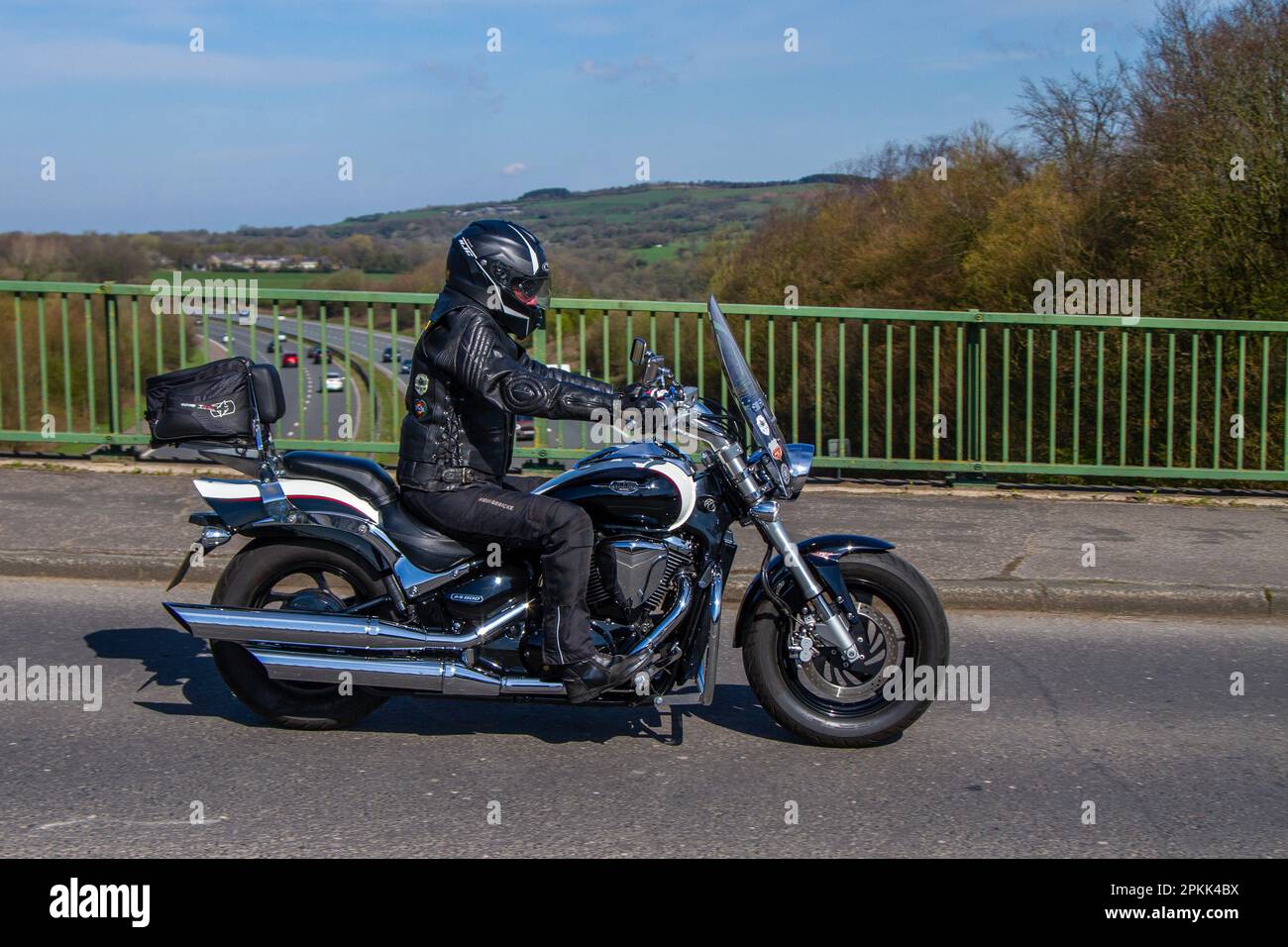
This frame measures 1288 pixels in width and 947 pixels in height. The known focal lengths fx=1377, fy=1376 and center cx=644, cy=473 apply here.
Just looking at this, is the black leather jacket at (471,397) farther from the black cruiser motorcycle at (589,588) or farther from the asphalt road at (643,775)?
the asphalt road at (643,775)

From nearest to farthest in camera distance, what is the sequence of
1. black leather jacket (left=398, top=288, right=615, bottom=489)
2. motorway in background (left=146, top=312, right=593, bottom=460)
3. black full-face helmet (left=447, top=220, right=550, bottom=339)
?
black leather jacket (left=398, top=288, right=615, bottom=489) → black full-face helmet (left=447, top=220, right=550, bottom=339) → motorway in background (left=146, top=312, right=593, bottom=460)

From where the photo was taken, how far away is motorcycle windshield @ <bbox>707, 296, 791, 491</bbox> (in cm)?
492

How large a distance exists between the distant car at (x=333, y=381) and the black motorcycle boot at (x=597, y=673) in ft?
20.0

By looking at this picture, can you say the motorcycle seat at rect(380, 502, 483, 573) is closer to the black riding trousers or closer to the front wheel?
the black riding trousers

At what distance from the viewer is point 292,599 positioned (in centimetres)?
520

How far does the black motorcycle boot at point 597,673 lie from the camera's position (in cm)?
485

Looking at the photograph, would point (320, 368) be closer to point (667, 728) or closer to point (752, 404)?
point (667, 728)

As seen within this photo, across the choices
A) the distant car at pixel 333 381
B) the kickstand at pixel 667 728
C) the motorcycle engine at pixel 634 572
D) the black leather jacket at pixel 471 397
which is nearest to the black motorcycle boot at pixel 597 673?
the motorcycle engine at pixel 634 572

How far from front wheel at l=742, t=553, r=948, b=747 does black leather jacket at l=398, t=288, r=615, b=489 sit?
1.11 meters

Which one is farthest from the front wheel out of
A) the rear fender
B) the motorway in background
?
the motorway in background

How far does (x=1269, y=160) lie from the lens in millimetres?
15695

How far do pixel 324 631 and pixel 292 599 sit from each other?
0.91 ft
